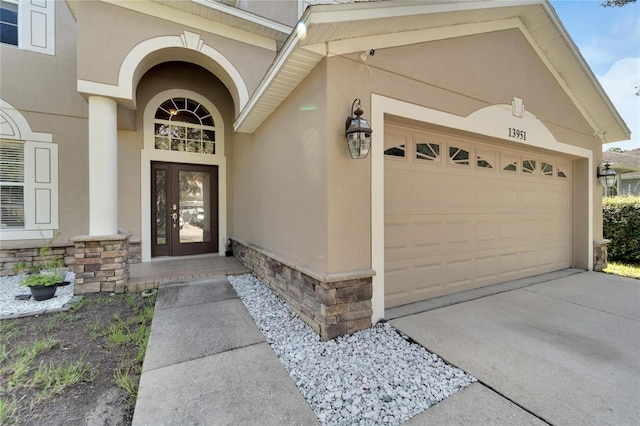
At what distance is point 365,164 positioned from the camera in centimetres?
298

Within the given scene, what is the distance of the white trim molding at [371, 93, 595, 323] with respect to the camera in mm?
3021

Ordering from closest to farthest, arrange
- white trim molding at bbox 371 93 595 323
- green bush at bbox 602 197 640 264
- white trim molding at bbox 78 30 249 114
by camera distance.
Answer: white trim molding at bbox 371 93 595 323, white trim molding at bbox 78 30 249 114, green bush at bbox 602 197 640 264

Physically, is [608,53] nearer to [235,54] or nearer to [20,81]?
[235,54]

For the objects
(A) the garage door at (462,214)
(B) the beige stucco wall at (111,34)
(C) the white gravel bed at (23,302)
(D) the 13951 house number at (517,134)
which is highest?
(B) the beige stucco wall at (111,34)

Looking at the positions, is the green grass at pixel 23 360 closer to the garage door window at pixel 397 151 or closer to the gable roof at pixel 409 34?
the gable roof at pixel 409 34

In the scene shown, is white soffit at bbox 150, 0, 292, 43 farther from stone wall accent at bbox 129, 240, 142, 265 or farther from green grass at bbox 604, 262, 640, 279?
green grass at bbox 604, 262, 640, 279

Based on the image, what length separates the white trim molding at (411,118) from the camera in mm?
3021

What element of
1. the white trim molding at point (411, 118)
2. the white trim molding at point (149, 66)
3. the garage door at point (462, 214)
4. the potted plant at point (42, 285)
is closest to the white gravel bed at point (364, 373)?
the white trim molding at point (411, 118)

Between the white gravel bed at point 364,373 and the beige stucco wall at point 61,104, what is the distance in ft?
18.8

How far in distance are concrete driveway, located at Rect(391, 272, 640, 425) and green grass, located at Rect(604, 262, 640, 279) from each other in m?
2.15

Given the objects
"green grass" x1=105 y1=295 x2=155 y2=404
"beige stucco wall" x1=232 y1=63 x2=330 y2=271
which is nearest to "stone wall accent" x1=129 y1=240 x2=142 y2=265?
"green grass" x1=105 y1=295 x2=155 y2=404

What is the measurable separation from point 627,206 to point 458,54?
7.24 m

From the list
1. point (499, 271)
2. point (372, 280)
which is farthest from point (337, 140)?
point (499, 271)

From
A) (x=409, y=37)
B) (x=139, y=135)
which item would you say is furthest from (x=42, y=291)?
(x=409, y=37)
